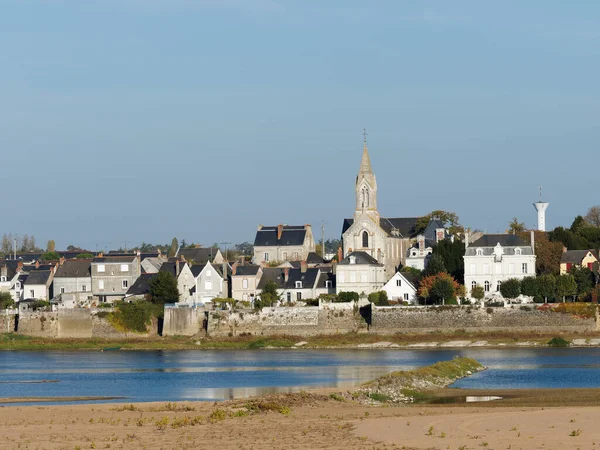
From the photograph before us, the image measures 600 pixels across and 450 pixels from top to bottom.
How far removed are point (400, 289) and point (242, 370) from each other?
937 inches

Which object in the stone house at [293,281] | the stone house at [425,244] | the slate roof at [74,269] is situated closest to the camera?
the stone house at [293,281]

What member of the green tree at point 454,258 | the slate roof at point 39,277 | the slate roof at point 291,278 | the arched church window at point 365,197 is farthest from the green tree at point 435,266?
the slate roof at point 39,277

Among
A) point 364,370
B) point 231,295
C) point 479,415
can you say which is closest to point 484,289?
point 231,295

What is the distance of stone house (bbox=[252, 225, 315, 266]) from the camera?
92.6 metres

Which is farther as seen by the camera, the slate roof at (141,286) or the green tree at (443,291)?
the slate roof at (141,286)

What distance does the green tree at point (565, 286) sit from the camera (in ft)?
232

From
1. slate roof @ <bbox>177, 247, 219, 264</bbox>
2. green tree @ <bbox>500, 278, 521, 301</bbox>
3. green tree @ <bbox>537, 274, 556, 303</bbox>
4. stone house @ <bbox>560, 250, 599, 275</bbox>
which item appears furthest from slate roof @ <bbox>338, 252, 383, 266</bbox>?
slate roof @ <bbox>177, 247, 219, 264</bbox>

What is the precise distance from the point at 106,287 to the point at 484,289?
27.1 metres

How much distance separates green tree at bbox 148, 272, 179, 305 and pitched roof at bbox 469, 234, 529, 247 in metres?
19.3

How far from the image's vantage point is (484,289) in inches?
2943

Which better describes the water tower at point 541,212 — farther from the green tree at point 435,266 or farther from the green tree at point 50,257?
the green tree at point 50,257

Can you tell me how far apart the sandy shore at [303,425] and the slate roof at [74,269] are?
48.4 metres

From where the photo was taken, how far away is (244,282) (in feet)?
265

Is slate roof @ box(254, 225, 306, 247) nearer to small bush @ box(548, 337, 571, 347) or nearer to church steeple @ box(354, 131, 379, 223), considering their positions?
church steeple @ box(354, 131, 379, 223)
